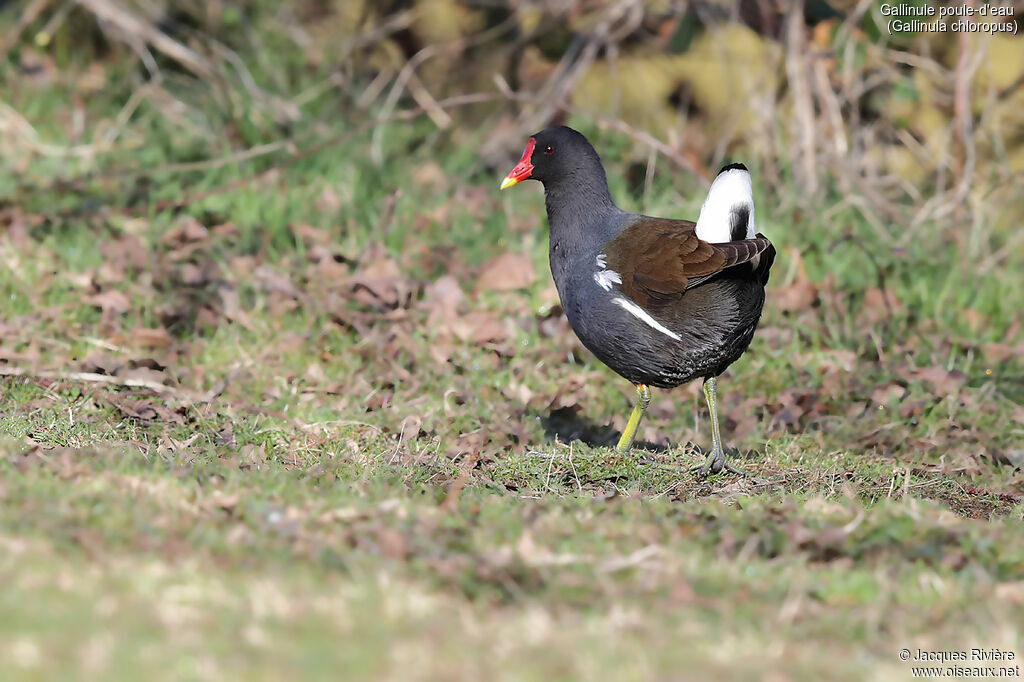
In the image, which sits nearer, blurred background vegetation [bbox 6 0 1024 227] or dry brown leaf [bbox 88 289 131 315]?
dry brown leaf [bbox 88 289 131 315]

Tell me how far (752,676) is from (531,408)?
2.89 m

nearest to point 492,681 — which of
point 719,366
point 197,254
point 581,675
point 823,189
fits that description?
point 581,675

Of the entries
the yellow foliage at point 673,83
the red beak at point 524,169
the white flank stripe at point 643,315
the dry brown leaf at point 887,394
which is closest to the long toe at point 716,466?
the white flank stripe at point 643,315

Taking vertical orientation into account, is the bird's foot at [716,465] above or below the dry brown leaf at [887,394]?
below

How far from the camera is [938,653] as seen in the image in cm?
247

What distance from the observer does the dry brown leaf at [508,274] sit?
592cm

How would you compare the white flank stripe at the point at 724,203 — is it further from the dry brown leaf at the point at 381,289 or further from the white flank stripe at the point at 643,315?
the dry brown leaf at the point at 381,289

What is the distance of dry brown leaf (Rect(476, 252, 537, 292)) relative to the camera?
592cm

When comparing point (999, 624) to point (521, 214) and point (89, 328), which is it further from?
point (521, 214)

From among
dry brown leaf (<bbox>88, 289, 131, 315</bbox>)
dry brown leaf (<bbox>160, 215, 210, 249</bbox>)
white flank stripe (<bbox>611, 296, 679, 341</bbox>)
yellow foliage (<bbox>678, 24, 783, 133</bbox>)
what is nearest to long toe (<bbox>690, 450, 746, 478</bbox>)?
white flank stripe (<bbox>611, 296, 679, 341</bbox>)

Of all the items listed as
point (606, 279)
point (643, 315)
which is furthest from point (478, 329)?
point (643, 315)

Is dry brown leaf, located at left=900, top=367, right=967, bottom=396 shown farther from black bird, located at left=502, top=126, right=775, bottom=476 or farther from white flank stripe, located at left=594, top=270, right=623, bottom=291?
white flank stripe, located at left=594, top=270, right=623, bottom=291

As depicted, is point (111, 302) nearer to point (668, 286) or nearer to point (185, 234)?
point (185, 234)

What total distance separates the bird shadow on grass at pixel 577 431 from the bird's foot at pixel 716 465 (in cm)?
54
